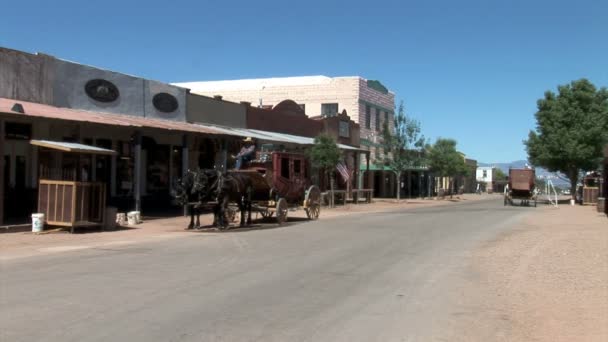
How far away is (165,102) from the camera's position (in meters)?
28.5

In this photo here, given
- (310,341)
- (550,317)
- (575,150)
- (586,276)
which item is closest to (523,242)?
(586,276)

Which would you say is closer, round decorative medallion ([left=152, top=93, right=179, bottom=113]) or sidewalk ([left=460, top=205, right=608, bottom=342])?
sidewalk ([left=460, top=205, right=608, bottom=342])

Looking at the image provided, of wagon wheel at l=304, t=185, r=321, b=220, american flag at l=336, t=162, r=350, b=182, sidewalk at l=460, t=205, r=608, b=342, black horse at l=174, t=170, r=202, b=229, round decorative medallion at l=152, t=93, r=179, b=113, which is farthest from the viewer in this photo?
american flag at l=336, t=162, r=350, b=182

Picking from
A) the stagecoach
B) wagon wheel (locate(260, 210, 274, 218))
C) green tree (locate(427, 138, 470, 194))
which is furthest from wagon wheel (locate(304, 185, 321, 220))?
green tree (locate(427, 138, 470, 194))

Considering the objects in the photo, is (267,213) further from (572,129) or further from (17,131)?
(572,129)

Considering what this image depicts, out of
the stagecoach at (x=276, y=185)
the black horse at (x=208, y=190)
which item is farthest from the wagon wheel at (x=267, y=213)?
the black horse at (x=208, y=190)

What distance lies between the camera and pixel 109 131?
26188 millimetres

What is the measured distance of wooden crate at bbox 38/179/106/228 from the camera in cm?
1820

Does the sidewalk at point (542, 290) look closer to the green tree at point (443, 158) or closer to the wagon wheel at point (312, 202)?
the wagon wheel at point (312, 202)

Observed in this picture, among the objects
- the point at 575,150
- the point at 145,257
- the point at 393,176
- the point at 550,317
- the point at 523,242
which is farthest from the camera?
the point at 393,176

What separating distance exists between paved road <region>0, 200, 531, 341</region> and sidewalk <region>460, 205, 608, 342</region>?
46cm

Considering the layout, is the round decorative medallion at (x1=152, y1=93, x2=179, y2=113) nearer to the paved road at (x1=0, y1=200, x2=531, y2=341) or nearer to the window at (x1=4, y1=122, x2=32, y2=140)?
the window at (x1=4, y1=122, x2=32, y2=140)

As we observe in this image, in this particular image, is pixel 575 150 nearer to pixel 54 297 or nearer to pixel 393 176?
pixel 393 176

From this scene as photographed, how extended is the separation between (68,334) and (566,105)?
162ft
